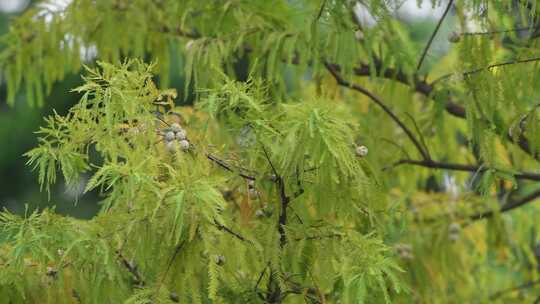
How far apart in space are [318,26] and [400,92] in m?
0.53

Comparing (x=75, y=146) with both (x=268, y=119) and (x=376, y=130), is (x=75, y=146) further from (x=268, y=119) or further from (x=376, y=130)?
(x=376, y=130)

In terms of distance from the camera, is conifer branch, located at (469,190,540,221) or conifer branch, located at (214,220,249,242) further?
conifer branch, located at (469,190,540,221)

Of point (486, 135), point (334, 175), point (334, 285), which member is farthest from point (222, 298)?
point (486, 135)


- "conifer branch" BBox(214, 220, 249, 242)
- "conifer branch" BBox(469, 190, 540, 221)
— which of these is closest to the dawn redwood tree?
"conifer branch" BBox(214, 220, 249, 242)

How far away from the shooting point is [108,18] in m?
2.59

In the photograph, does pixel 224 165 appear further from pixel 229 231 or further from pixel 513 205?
pixel 513 205

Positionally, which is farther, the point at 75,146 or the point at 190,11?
the point at 190,11

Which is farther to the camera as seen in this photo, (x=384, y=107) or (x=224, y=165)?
(x=384, y=107)

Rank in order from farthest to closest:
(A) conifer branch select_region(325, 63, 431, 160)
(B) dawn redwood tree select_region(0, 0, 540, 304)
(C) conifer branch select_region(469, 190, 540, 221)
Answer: (C) conifer branch select_region(469, 190, 540, 221) → (A) conifer branch select_region(325, 63, 431, 160) → (B) dawn redwood tree select_region(0, 0, 540, 304)

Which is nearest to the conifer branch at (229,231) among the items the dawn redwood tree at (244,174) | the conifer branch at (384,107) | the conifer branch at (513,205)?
the dawn redwood tree at (244,174)

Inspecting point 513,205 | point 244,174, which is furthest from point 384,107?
point 244,174

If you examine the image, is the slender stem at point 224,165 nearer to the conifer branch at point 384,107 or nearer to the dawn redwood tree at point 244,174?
the dawn redwood tree at point 244,174

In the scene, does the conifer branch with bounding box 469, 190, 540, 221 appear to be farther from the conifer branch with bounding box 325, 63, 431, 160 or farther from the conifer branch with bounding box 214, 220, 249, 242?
the conifer branch with bounding box 214, 220, 249, 242

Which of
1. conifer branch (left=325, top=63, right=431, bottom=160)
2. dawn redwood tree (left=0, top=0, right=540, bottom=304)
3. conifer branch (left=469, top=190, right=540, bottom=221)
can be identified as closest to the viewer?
dawn redwood tree (left=0, top=0, right=540, bottom=304)
